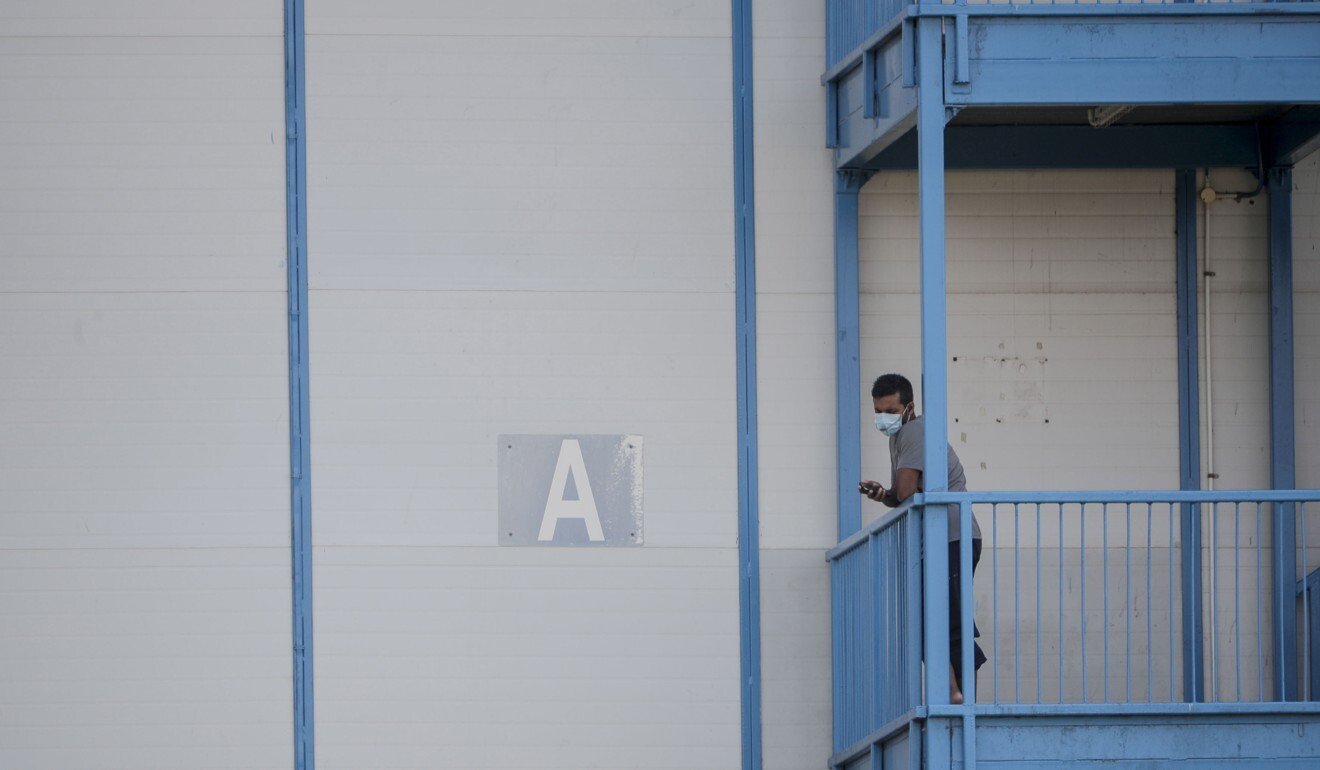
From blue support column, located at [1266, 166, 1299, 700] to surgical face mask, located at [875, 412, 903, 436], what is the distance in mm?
2348

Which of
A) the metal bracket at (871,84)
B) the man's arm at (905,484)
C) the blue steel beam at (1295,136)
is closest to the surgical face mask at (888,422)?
the man's arm at (905,484)

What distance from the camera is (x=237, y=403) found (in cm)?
1083

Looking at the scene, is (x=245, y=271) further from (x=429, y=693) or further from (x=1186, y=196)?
(x=1186, y=196)

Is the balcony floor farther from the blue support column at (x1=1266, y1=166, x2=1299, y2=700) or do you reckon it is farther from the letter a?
the letter a

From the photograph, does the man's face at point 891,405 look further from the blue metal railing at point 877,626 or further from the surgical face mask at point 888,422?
the blue metal railing at point 877,626

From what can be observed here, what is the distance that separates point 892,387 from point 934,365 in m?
0.85

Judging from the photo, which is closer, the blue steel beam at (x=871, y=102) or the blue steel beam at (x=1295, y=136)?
the blue steel beam at (x=871, y=102)

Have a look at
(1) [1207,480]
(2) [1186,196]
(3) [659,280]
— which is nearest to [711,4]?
(3) [659,280]

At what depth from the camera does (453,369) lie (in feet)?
35.8

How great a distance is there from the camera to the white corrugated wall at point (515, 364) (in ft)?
35.3

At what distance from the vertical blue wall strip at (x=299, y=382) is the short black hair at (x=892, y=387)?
3.12 m

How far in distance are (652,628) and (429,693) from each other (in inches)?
49.8

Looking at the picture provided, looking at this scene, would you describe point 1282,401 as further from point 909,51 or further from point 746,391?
point 909,51

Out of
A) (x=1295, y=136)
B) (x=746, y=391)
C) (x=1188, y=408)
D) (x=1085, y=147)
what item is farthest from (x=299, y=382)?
(x=1295, y=136)
